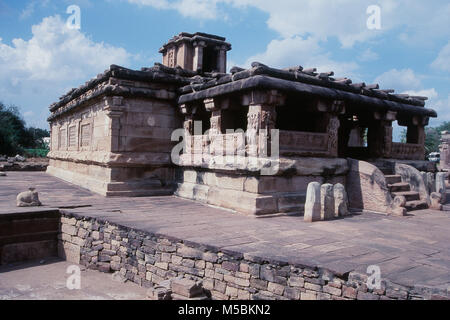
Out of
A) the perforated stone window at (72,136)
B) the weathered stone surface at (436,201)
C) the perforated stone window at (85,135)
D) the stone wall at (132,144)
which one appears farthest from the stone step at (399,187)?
the perforated stone window at (72,136)

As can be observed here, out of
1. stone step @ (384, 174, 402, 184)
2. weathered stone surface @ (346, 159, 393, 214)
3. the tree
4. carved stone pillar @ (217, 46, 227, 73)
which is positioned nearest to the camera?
weathered stone surface @ (346, 159, 393, 214)

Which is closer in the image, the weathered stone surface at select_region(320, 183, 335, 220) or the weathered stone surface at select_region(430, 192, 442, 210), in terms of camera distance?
the weathered stone surface at select_region(320, 183, 335, 220)

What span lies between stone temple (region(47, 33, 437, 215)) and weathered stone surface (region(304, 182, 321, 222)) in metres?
0.65

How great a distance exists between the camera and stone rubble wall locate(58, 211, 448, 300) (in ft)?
10.2

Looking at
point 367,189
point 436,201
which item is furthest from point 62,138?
point 436,201

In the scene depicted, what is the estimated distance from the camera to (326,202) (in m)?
5.80

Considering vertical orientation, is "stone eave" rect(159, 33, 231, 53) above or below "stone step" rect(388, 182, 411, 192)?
above

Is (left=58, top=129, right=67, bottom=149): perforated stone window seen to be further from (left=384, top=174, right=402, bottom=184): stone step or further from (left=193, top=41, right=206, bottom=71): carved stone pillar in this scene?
(left=384, top=174, right=402, bottom=184): stone step

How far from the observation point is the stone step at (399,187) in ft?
23.8

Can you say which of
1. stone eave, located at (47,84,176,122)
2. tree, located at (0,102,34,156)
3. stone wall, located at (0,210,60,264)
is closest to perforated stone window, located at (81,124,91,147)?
stone eave, located at (47,84,176,122)

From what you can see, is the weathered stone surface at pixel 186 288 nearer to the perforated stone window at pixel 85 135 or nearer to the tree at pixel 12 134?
the perforated stone window at pixel 85 135

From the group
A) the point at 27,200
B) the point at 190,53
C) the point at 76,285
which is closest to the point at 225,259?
the point at 76,285
